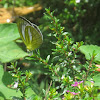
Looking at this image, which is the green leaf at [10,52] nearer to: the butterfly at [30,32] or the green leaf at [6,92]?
the butterfly at [30,32]

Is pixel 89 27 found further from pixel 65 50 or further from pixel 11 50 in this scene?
pixel 65 50

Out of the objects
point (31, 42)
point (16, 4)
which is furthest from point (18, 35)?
point (16, 4)

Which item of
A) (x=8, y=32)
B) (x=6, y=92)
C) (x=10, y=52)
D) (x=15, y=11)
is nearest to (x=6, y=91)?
(x=6, y=92)

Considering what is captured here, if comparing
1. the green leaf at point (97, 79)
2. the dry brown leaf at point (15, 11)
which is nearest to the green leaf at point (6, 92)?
the green leaf at point (97, 79)

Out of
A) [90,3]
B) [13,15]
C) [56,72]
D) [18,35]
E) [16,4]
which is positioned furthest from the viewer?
[16,4]

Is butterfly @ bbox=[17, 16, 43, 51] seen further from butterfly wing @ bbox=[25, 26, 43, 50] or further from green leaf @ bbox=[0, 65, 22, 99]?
green leaf @ bbox=[0, 65, 22, 99]

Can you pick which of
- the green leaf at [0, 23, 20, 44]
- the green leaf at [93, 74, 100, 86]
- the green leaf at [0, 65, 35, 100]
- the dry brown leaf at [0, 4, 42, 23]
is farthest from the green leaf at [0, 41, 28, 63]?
the dry brown leaf at [0, 4, 42, 23]

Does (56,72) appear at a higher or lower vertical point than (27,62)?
higher
